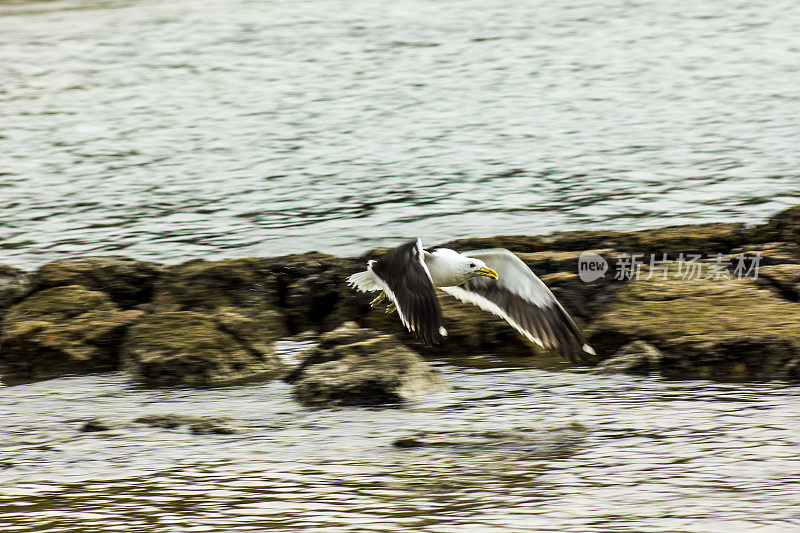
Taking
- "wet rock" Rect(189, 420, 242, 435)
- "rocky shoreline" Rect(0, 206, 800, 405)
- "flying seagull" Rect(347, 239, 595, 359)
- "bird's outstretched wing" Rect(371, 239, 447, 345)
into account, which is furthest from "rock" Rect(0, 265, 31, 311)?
"bird's outstretched wing" Rect(371, 239, 447, 345)

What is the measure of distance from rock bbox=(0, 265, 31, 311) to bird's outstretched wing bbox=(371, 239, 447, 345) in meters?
3.77

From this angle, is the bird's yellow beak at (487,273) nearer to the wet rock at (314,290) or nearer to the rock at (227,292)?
the wet rock at (314,290)

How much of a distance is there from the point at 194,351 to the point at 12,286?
94.1 inches

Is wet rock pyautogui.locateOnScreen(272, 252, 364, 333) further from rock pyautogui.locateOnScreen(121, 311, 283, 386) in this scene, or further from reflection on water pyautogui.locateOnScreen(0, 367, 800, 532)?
reflection on water pyautogui.locateOnScreen(0, 367, 800, 532)

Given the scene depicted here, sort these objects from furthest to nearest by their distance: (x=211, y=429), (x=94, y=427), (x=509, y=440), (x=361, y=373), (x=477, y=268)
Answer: (x=477, y=268) < (x=361, y=373) < (x=94, y=427) < (x=211, y=429) < (x=509, y=440)

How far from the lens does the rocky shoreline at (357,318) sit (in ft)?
24.9

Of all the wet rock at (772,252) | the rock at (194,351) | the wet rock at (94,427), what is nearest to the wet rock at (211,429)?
the wet rock at (94,427)

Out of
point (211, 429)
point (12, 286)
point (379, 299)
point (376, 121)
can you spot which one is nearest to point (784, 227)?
point (379, 299)

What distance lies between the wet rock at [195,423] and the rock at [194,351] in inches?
32.7

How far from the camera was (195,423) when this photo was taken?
6934mm

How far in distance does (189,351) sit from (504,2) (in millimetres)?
20105

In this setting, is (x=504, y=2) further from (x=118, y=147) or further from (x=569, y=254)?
(x=569, y=254)

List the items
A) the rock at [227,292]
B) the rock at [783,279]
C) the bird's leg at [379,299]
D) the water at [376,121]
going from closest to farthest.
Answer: the bird's leg at [379,299] < the rock at [783,279] < the rock at [227,292] < the water at [376,121]

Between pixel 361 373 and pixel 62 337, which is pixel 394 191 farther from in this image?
pixel 361 373
